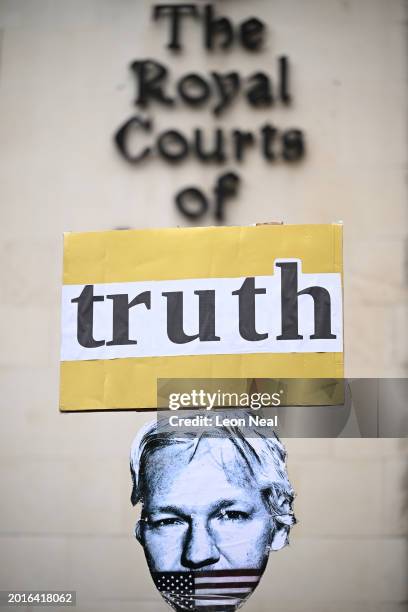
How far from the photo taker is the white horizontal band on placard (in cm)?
498

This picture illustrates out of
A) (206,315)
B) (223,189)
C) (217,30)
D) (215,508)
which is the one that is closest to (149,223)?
(223,189)

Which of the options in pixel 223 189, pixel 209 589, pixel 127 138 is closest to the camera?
pixel 209 589

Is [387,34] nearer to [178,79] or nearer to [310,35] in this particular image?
[310,35]

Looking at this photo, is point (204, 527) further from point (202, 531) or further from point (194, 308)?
point (194, 308)

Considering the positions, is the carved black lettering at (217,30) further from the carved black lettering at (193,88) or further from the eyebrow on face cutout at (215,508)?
the eyebrow on face cutout at (215,508)

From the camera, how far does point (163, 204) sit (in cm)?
A: 516

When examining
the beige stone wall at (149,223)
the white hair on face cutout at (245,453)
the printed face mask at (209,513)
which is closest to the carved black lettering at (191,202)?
the beige stone wall at (149,223)

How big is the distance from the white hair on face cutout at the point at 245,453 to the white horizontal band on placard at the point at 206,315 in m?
0.39

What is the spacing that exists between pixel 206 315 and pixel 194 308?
0.07 m

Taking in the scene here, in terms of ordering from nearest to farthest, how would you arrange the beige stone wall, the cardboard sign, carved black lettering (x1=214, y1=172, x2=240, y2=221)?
1. the beige stone wall
2. the cardboard sign
3. carved black lettering (x1=214, y1=172, x2=240, y2=221)

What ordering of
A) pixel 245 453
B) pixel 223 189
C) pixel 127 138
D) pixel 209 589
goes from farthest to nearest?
pixel 127 138
pixel 223 189
pixel 245 453
pixel 209 589

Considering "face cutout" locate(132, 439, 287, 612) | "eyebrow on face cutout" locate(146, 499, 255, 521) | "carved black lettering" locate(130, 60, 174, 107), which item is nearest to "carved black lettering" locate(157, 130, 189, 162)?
Answer: "carved black lettering" locate(130, 60, 174, 107)

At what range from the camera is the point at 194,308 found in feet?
16.6

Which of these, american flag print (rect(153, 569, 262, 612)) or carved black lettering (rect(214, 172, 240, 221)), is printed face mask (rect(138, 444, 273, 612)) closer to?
american flag print (rect(153, 569, 262, 612))
